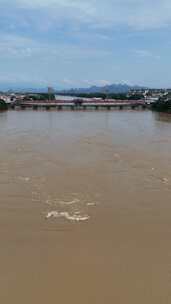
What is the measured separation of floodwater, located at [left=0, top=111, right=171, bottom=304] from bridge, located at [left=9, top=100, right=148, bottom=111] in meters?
42.8

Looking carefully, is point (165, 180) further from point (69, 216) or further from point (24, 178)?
point (69, 216)

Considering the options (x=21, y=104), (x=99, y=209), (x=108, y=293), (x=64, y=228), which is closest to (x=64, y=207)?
(x=99, y=209)

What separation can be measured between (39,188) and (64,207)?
181cm

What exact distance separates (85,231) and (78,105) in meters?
51.9

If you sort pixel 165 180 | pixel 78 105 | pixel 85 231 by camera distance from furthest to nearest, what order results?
pixel 78 105
pixel 165 180
pixel 85 231

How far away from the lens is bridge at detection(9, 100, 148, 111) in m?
57.0

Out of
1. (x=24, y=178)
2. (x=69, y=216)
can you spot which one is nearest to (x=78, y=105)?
(x=24, y=178)

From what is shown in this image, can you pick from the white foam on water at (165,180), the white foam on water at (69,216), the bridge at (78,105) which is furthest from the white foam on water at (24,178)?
the bridge at (78,105)

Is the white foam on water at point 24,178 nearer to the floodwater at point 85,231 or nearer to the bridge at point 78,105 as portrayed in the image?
the floodwater at point 85,231

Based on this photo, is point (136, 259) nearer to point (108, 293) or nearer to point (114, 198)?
point (108, 293)

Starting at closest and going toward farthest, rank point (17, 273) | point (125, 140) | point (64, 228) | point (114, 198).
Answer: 1. point (17, 273)
2. point (64, 228)
3. point (114, 198)
4. point (125, 140)

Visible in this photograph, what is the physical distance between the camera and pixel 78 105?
193ft

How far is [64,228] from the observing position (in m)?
7.70

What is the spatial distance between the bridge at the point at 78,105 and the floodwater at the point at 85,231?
4276 cm
